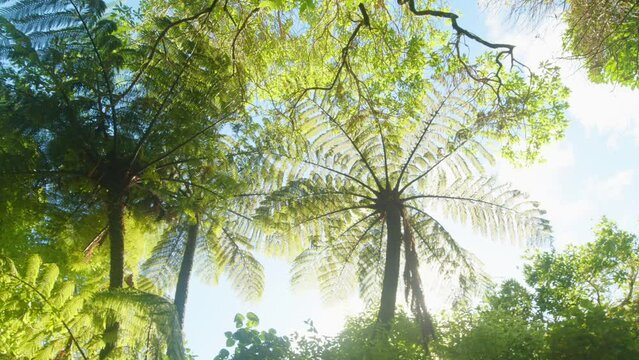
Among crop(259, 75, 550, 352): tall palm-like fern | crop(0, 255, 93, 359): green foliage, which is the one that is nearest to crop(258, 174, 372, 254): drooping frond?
crop(259, 75, 550, 352): tall palm-like fern

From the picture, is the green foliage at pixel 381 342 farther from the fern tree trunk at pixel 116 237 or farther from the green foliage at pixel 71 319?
the fern tree trunk at pixel 116 237

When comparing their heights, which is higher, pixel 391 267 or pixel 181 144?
pixel 181 144

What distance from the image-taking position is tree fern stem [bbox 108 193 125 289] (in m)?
6.07

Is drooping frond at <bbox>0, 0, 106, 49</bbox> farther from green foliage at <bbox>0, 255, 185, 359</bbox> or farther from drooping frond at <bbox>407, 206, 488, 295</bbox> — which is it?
drooping frond at <bbox>407, 206, 488, 295</bbox>

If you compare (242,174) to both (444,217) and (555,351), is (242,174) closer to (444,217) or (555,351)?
(444,217)

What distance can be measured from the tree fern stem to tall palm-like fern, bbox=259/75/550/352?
2227 mm

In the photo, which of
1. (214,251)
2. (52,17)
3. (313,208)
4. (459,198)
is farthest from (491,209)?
(52,17)

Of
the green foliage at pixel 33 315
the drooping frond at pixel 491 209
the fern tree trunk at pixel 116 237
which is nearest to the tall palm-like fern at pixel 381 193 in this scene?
the drooping frond at pixel 491 209

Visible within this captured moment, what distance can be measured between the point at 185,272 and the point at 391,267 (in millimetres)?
3463

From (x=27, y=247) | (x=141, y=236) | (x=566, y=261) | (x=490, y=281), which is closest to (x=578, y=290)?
(x=566, y=261)

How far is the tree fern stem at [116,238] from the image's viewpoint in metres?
6.07

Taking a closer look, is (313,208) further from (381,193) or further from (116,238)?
(116,238)

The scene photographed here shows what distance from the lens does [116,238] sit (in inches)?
247

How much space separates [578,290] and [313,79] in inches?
330
